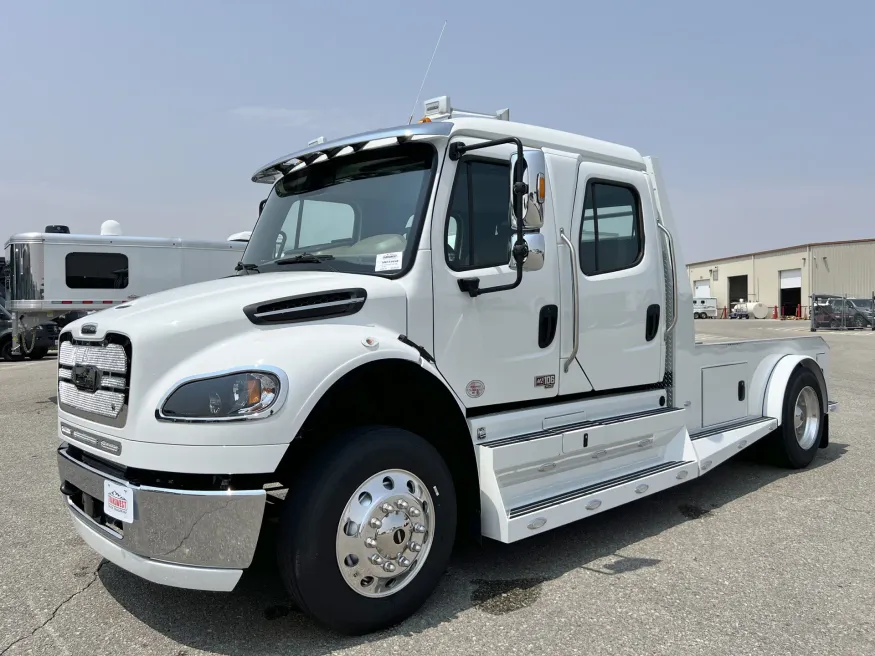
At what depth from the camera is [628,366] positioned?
464 cm

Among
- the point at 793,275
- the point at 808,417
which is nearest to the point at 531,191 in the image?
the point at 808,417

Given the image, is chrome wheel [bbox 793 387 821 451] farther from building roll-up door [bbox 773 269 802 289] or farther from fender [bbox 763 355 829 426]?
building roll-up door [bbox 773 269 802 289]

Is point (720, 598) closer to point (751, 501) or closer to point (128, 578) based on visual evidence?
point (751, 501)

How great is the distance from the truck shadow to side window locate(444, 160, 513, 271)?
1.70 metres

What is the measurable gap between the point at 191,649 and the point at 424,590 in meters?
1.05

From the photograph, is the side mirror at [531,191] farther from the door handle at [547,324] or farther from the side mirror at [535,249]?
the door handle at [547,324]

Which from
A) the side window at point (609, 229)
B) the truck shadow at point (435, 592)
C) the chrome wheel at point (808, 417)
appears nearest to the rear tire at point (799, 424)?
the chrome wheel at point (808, 417)

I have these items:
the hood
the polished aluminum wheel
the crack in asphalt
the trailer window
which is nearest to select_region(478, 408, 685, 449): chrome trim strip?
the polished aluminum wheel

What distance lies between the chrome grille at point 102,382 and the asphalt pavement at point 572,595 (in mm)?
1004

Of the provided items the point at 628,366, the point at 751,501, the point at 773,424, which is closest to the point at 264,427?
the point at 628,366

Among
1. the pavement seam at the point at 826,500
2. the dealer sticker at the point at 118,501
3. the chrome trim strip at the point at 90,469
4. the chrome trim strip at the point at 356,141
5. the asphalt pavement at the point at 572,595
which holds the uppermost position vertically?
the chrome trim strip at the point at 356,141

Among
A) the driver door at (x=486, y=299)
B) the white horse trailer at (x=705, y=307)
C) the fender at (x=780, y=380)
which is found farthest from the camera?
the white horse trailer at (x=705, y=307)

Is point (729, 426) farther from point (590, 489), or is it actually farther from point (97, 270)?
point (97, 270)

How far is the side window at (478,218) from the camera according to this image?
143 inches
